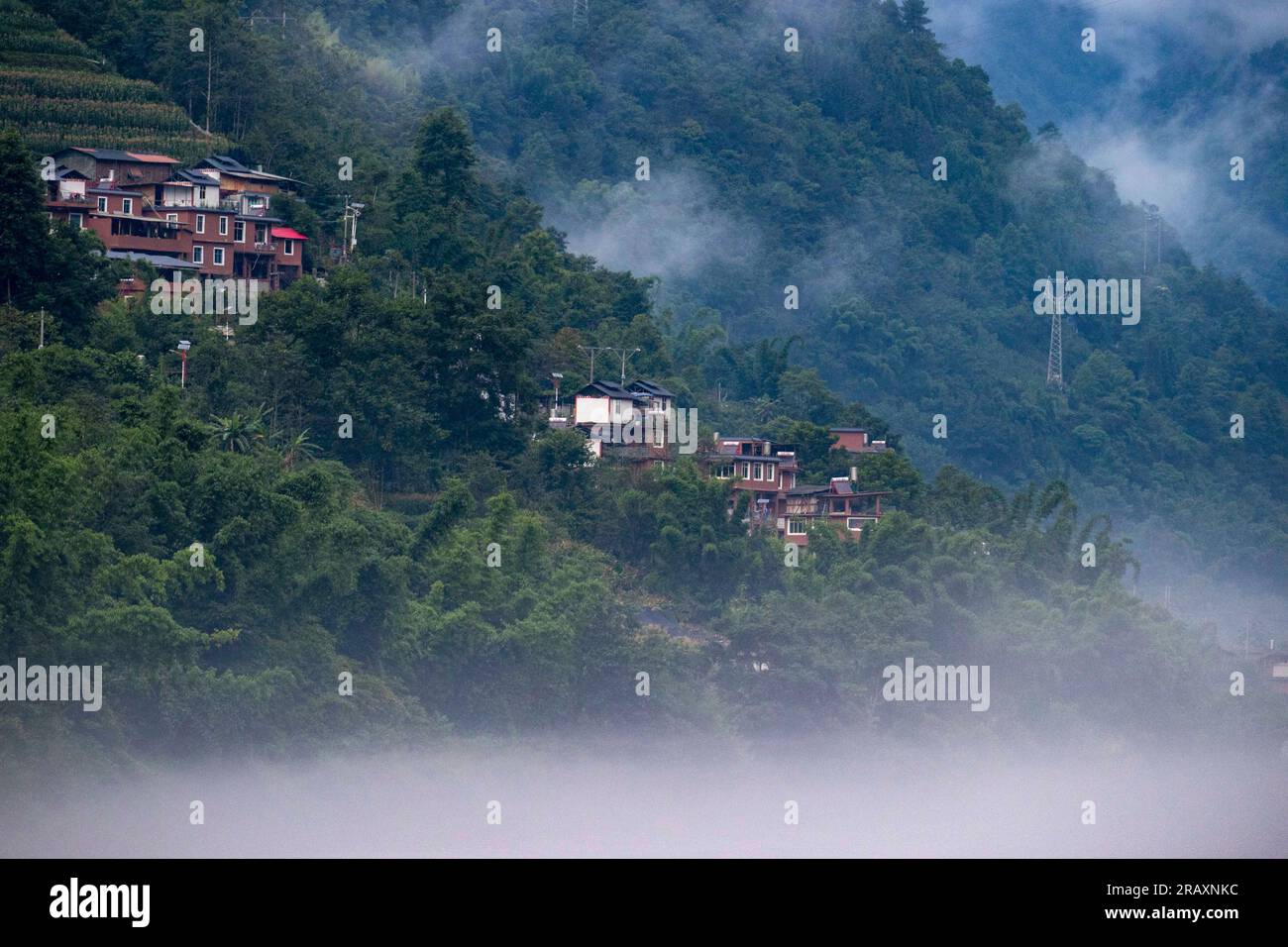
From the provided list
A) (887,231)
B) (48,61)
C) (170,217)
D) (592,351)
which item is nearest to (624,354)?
(592,351)

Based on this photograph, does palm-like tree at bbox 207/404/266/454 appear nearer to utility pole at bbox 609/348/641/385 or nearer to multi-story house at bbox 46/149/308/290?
multi-story house at bbox 46/149/308/290

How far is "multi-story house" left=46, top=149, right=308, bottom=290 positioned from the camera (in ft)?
165

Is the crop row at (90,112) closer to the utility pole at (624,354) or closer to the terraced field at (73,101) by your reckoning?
the terraced field at (73,101)

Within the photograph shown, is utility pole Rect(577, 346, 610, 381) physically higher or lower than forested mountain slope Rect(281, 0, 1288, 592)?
lower

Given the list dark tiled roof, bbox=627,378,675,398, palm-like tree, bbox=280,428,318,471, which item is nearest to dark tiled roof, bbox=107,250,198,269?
palm-like tree, bbox=280,428,318,471

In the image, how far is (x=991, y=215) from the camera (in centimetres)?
10669

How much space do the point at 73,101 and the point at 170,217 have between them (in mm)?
6302

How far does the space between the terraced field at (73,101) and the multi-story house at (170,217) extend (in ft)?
7.35

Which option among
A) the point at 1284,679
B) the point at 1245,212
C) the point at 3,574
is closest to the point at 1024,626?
the point at 1284,679

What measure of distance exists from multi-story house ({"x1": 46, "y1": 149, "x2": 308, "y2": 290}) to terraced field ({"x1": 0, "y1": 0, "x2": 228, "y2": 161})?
7.35 ft

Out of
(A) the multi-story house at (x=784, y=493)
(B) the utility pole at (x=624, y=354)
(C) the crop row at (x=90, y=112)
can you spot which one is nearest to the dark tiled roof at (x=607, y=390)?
(A) the multi-story house at (x=784, y=493)

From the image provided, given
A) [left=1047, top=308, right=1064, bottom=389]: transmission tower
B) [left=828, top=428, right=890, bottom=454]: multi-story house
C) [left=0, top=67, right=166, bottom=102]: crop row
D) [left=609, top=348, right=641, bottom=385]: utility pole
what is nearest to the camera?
[left=0, top=67, right=166, bottom=102]: crop row

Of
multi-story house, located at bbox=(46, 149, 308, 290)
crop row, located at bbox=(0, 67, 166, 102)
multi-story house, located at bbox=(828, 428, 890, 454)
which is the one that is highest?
crop row, located at bbox=(0, 67, 166, 102)

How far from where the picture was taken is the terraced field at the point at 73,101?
5419cm
